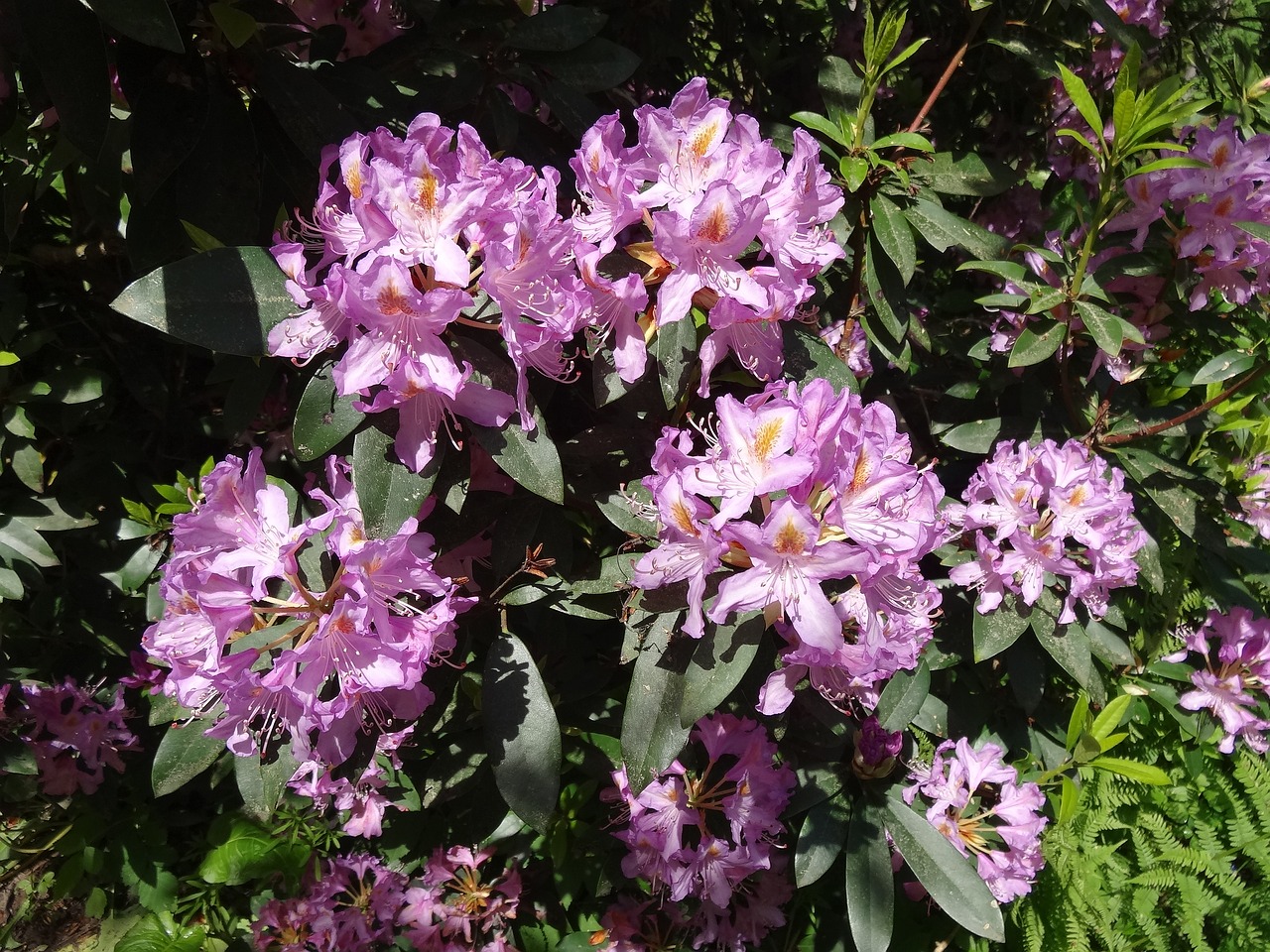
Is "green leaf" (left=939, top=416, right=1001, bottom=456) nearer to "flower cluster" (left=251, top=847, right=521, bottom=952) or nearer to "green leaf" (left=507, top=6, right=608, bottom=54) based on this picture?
"green leaf" (left=507, top=6, right=608, bottom=54)

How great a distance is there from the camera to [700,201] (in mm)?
966

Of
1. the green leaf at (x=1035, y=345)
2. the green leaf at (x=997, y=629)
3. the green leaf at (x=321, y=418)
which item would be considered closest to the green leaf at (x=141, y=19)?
the green leaf at (x=321, y=418)

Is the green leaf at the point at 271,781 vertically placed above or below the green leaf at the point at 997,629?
above

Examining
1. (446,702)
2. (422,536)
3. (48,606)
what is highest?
(422,536)

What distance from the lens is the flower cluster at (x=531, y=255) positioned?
0.89 metres

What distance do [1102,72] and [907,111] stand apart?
2.00 ft

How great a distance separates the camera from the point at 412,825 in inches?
80.0

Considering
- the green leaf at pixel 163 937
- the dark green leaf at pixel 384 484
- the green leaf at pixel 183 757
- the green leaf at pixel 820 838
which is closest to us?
the dark green leaf at pixel 384 484

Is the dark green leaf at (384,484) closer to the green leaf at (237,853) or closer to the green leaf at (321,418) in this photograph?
the green leaf at (321,418)

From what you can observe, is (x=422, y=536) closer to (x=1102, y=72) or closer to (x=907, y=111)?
(x=907, y=111)

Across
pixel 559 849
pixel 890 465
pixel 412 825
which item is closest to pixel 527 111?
pixel 890 465

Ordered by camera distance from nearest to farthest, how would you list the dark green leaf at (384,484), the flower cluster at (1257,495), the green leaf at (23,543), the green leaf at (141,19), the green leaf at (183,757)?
the green leaf at (141,19) → the dark green leaf at (384,484) → the green leaf at (183,757) → the green leaf at (23,543) → the flower cluster at (1257,495)

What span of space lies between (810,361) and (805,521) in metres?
0.40

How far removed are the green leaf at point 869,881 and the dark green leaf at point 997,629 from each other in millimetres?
344
